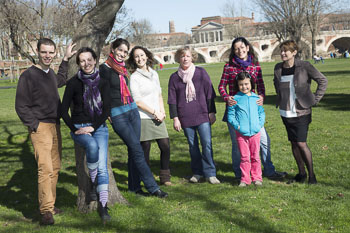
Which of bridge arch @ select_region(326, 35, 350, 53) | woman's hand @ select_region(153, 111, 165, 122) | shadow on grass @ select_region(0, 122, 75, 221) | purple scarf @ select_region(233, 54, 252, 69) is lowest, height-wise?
shadow on grass @ select_region(0, 122, 75, 221)

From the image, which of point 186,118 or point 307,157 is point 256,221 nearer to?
point 307,157

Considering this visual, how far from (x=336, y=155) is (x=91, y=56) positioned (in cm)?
461

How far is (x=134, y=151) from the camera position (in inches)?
189

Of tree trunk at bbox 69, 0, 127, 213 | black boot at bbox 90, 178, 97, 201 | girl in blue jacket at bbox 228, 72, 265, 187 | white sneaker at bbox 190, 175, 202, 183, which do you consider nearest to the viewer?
black boot at bbox 90, 178, 97, 201

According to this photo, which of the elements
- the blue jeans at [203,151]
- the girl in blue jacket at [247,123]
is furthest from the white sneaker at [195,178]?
the girl in blue jacket at [247,123]

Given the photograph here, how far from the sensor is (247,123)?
202 inches

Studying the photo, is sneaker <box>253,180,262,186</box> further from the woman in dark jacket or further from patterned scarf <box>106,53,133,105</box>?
patterned scarf <box>106,53,133,105</box>

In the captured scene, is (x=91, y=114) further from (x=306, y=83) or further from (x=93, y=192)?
(x=306, y=83)

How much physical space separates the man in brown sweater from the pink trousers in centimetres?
243

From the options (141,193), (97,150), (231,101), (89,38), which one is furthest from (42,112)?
(231,101)

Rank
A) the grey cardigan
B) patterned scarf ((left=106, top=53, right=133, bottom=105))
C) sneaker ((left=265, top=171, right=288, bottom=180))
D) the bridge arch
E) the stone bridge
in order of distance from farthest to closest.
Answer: the bridge arch → the stone bridge → sneaker ((left=265, top=171, right=288, bottom=180)) → the grey cardigan → patterned scarf ((left=106, top=53, right=133, bottom=105))

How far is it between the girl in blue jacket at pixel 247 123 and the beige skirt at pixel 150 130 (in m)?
0.99

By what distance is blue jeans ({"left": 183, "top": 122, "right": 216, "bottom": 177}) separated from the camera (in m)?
5.53

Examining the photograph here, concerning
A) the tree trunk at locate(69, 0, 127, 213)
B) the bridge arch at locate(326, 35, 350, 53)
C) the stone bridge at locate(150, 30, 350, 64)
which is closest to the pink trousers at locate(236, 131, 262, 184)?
the tree trunk at locate(69, 0, 127, 213)
